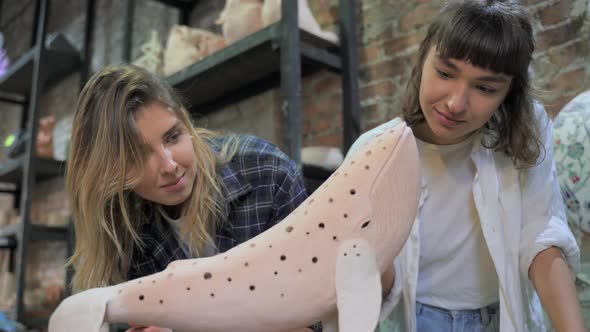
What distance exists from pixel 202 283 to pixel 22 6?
356cm

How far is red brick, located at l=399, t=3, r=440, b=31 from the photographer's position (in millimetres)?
1367

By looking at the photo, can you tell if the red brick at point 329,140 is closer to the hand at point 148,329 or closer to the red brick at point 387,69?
the red brick at point 387,69

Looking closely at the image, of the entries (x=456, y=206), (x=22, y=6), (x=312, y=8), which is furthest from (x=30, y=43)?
(x=456, y=206)

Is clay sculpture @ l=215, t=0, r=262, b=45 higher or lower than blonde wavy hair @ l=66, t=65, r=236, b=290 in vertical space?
higher

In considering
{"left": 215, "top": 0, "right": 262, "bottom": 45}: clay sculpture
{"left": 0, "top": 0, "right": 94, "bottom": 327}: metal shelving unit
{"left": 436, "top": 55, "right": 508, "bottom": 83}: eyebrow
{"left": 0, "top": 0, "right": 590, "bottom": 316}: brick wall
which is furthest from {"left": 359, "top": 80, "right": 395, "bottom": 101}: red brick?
{"left": 0, "top": 0, "right": 94, "bottom": 327}: metal shelving unit

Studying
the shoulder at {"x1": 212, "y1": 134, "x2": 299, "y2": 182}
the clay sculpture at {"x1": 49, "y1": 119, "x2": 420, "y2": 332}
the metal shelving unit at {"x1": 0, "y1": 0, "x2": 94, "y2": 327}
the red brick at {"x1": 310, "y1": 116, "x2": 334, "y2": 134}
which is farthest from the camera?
the metal shelving unit at {"x1": 0, "y1": 0, "x2": 94, "y2": 327}

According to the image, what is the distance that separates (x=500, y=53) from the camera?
0.63 metres

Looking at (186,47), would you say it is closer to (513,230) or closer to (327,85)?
(327,85)

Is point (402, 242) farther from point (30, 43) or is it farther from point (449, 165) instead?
point (30, 43)

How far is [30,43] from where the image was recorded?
3.25 metres

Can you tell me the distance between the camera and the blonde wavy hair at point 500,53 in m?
0.63

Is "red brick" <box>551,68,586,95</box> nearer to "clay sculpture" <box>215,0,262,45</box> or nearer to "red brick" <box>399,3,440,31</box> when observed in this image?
"red brick" <box>399,3,440,31</box>

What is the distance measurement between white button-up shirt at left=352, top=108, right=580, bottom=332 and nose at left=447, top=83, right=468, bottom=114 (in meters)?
0.14

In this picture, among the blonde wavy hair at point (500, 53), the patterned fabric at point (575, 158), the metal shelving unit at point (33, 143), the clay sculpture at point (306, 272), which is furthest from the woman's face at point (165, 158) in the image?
the metal shelving unit at point (33, 143)
